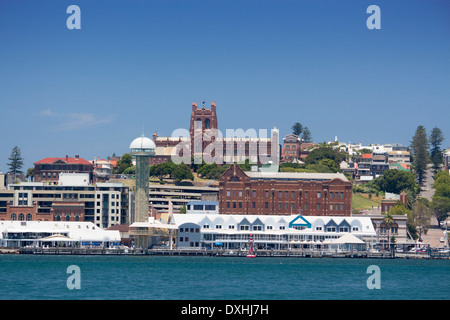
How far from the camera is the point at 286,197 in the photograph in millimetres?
145625

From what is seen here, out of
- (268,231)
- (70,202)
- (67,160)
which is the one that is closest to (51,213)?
(70,202)

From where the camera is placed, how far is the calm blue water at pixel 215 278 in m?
78.6

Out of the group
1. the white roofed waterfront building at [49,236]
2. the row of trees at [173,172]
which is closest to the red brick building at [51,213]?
the white roofed waterfront building at [49,236]

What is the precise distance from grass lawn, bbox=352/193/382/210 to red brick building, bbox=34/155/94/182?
53970 millimetres

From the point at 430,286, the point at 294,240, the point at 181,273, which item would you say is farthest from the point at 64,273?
the point at 294,240

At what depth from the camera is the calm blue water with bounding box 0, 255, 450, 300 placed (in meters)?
78.6

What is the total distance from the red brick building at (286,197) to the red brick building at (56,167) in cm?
4951

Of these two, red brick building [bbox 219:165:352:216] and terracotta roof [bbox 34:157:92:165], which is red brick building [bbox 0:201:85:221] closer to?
red brick building [bbox 219:165:352:216]

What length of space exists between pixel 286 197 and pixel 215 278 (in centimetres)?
5454

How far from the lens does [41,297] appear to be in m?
74.6

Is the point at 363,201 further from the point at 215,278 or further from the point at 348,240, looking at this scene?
the point at 215,278

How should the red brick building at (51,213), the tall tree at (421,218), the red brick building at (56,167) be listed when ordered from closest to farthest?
the red brick building at (51,213) < the tall tree at (421,218) < the red brick building at (56,167)

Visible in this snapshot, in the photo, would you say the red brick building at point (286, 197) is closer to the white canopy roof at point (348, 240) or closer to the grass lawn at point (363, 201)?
the white canopy roof at point (348, 240)
